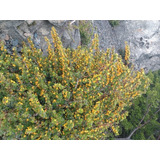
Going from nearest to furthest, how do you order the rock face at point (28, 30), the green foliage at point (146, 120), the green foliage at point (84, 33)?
the rock face at point (28, 30)
the green foliage at point (146, 120)
the green foliage at point (84, 33)

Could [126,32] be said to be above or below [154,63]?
above

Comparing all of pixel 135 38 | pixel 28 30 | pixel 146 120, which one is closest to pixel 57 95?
pixel 28 30

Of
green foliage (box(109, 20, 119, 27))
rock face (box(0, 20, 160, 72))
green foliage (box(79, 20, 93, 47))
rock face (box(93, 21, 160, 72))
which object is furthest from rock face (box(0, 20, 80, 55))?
green foliage (box(109, 20, 119, 27))

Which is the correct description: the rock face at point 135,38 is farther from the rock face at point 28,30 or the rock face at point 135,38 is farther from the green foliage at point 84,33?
the rock face at point 28,30

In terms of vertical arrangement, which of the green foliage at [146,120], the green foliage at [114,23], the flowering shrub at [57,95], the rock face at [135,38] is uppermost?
the green foliage at [114,23]

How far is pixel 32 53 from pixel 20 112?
1.27m

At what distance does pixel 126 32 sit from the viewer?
6.91 m

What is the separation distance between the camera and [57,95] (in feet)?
8.59

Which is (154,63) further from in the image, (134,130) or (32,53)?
(32,53)

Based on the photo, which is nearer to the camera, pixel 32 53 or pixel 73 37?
pixel 32 53

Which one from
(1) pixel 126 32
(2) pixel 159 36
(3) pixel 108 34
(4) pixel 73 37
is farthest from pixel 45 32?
(2) pixel 159 36

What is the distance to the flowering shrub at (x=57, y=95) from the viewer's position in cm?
244

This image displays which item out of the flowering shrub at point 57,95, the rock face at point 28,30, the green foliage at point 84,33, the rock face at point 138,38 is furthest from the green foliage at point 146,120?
the rock face at point 28,30

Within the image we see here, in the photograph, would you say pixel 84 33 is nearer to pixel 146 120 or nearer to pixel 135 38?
pixel 135 38
